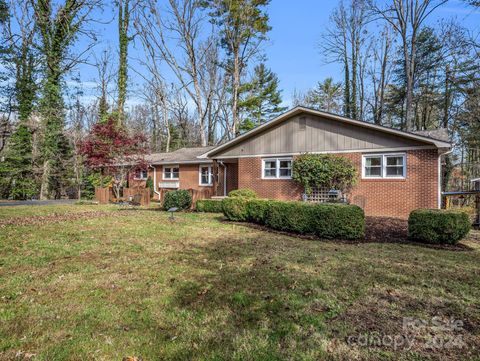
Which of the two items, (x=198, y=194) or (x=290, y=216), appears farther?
(x=198, y=194)

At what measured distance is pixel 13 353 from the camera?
2668mm

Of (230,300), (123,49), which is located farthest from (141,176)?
(230,300)

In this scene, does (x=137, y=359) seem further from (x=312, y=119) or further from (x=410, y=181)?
(x=312, y=119)

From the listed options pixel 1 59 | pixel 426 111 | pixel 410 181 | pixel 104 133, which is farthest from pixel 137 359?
pixel 426 111

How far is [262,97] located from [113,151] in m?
20.7

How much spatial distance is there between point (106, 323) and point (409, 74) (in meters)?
25.8

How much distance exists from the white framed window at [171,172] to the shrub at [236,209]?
1198 cm

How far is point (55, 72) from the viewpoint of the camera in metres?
8.98

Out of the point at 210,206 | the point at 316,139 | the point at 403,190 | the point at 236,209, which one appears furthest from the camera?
the point at 316,139

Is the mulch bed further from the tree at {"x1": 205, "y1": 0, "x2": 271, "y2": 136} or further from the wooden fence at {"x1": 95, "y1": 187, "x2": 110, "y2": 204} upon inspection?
the tree at {"x1": 205, "y1": 0, "x2": 271, "y2": 136}

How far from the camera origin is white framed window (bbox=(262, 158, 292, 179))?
612 inches

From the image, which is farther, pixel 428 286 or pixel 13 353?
pixel 428 286

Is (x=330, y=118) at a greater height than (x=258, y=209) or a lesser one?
greater

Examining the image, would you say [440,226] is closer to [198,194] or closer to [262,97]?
[198,194]
